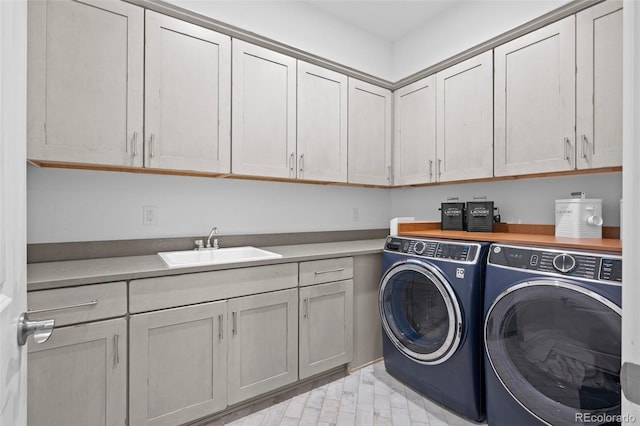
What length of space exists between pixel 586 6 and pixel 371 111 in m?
1.45

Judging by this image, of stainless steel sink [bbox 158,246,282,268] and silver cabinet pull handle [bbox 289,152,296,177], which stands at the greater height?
silver cabinet pull handle [bbox 289,152,296,177]

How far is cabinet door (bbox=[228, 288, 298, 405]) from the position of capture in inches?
68.1

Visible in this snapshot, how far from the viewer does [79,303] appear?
133 centimetres

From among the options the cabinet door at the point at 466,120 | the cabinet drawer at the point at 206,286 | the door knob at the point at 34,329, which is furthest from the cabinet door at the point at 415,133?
the door knob at the point at 34,329

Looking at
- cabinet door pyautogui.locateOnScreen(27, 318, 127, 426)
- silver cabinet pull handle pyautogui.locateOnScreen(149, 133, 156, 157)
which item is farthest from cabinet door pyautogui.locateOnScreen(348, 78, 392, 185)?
cabinet door pyautogui.locateOnScreen(27, 318, 127, 426)

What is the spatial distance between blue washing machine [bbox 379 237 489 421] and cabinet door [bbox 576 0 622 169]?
0.79m

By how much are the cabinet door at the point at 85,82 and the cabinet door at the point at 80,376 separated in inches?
34.0

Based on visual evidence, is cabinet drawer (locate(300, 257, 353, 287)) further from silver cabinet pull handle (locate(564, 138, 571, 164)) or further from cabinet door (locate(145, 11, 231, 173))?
silver cabinet pull handle (locate(564, 138, 571, 164))

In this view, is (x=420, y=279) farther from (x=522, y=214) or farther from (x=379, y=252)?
(x=522, y=214)

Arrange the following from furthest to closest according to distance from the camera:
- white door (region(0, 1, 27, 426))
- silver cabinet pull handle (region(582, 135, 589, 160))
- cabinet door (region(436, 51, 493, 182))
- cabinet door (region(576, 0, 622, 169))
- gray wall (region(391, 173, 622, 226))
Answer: cabinet door (region(436, 51, 493, 182)) → gray wall (region(391, 173, 622, 226)) → silver cabinet pull handle (region(582, 135, 589, 160)) → cabinet door (region(576, 0, 622, 169)) → white door (region(0, 1, 27, 426))

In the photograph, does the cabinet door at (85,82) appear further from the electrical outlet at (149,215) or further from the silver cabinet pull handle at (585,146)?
the silver cabinet pull handle at (585,146)

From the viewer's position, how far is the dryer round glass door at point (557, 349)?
125cm

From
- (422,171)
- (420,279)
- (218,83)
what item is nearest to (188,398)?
(420,279)

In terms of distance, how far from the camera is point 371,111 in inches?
106
